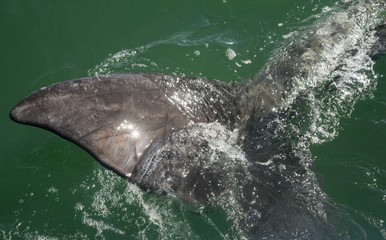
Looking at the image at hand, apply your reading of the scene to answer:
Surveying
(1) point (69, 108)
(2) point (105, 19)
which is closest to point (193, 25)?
(2) point (105, 19)

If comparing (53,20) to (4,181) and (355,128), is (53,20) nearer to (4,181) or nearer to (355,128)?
(4,181)

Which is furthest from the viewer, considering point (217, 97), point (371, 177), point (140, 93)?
point (371, 177)

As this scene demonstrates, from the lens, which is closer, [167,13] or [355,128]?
[355,128]

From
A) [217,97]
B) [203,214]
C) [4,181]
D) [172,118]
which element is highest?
[217,97]

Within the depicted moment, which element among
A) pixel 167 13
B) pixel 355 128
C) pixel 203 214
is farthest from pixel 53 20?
pixel 355 128

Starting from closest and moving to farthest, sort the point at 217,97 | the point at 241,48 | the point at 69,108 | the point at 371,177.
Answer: the point at 69,108
the point at 217,97
the point at 371,177
the point at 241,48

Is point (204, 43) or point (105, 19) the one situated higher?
point (204, 43)
